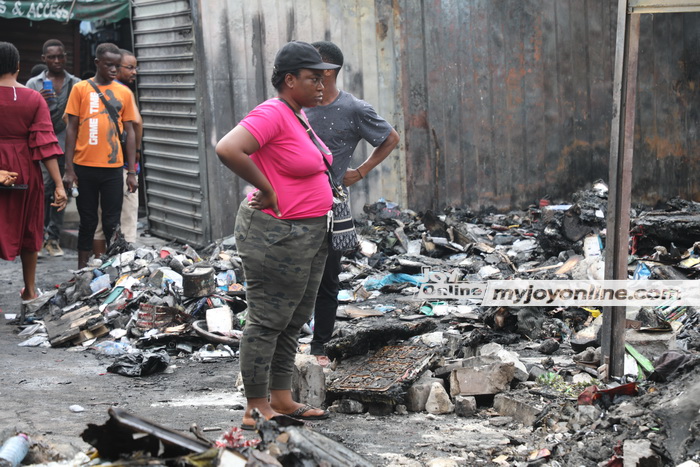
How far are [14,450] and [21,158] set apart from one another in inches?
160

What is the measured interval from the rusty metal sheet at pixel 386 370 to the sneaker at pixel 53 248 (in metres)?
5.82

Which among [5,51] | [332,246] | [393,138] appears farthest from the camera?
[5,51]

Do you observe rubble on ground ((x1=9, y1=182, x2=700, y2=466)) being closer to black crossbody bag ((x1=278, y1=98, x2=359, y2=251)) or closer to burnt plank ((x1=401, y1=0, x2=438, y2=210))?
burnt plank ((x1=401, y1=0, x2=438, y2=210))

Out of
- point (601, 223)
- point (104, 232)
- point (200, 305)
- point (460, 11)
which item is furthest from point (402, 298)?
point (460, 11)

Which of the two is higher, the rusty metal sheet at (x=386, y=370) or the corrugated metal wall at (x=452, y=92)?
the corrugated metal wall at (x=452, y=92)

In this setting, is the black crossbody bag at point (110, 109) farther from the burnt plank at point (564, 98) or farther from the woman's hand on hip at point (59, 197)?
the burnt plank at point (564, 98)

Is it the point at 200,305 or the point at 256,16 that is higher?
the point at 256,16

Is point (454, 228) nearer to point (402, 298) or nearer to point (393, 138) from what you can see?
→ point (402, 298)

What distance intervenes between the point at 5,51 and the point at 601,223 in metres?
5.72

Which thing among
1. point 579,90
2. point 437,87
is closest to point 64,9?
point 437,87

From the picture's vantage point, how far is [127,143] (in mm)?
8398

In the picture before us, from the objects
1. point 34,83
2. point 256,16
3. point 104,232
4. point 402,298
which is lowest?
point 402,298

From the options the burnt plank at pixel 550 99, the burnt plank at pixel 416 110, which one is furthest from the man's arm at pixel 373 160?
the burnt plank at pixel 550 99

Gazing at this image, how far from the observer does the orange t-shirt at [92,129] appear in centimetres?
799
